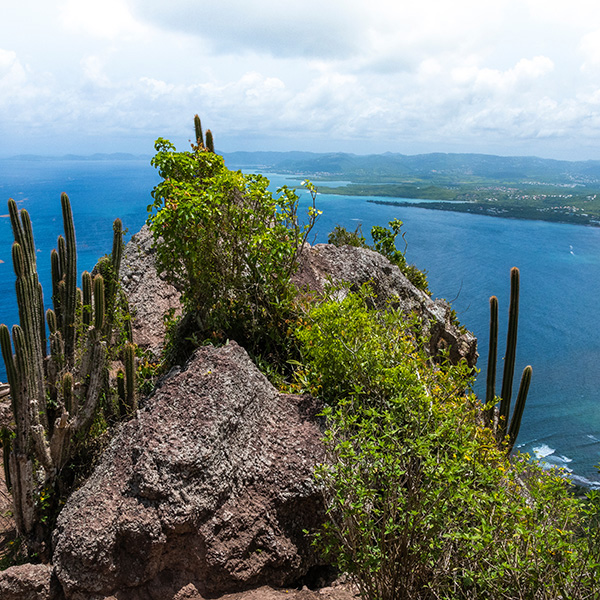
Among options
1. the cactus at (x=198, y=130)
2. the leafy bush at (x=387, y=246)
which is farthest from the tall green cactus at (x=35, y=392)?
the leafy bush at (x=387, y=246)

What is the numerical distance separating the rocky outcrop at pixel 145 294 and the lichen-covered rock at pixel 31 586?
3814mm

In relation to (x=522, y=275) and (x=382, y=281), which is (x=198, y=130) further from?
(x=522, y=275)

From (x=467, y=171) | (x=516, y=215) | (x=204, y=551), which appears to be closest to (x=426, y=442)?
(x=204, y=551)

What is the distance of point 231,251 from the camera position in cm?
613

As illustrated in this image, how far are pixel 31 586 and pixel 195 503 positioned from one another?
178 cm

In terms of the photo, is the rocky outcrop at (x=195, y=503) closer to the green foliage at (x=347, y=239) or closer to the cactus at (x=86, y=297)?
the cactus at (x=86, y=297)

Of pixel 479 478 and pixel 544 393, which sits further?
pixel 544 393

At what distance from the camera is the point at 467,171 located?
19988cm

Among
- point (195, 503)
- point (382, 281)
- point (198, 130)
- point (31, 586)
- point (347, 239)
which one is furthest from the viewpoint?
point (347, 239)

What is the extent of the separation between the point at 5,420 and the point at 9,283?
21087 mm

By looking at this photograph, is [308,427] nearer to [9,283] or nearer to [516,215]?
[9,283]

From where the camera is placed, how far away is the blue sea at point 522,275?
77.2ft

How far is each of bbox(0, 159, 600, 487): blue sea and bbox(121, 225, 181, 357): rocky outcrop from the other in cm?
639

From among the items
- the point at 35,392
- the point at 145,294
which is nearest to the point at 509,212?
the point at 145,294
